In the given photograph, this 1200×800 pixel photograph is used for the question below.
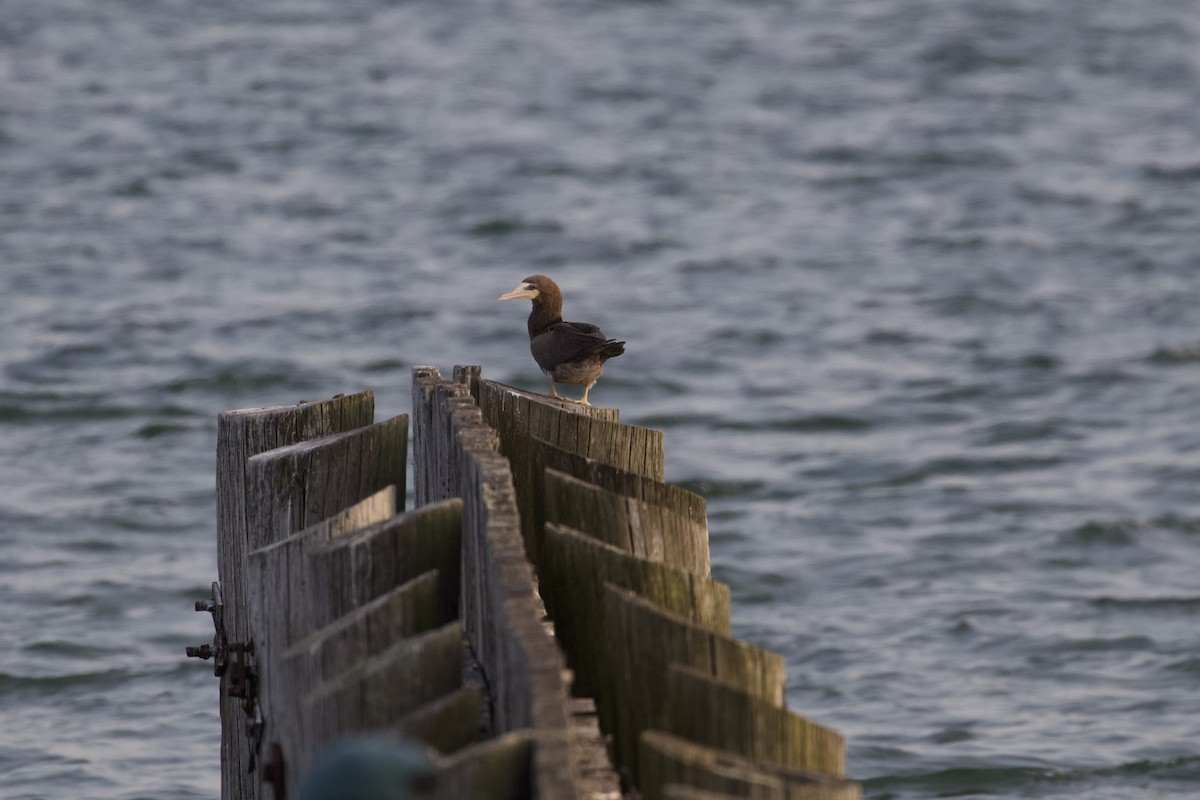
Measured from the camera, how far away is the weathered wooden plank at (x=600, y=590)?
322 centimetres

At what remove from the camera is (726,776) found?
2.36 m

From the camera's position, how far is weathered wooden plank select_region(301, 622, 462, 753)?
8.87 ft

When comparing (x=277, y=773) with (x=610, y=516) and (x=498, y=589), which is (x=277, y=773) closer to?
(x=498, y=589)

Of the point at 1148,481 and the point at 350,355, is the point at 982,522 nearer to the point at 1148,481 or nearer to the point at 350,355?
the point at 1148,481

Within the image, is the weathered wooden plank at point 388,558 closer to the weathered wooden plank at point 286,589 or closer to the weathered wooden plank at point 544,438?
the weathered wooden plank at point 286,589

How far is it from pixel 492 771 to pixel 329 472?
1.70 meters

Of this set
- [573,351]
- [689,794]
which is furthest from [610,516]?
[573,351]

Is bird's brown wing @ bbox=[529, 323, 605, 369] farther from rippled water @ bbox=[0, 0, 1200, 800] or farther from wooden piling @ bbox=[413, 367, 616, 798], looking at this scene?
wooden piling @ bbox=[413, 367, 616, 798]

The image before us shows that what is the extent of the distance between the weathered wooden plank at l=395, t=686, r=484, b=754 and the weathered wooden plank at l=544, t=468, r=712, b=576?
2.66 ft

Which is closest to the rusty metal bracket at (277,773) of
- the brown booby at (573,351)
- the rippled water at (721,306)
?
the brown booby at (573,351)

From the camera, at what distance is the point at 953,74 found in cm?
2836

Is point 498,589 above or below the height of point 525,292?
below

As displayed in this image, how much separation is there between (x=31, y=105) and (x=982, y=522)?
18.3 m

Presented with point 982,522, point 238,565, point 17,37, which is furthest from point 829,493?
point 17,37
